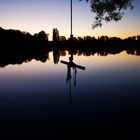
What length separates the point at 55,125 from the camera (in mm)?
10234

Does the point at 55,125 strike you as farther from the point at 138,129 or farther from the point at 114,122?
the point at 138,129

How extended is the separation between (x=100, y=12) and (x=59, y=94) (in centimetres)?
502

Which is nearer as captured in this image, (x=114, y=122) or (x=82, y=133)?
(x=82, y=133)

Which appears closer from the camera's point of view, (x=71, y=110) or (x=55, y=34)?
(x=71, y=110)

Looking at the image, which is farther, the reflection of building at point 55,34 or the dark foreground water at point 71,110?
the reflection of building at point 55,34

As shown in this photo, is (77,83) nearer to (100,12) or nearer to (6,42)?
(100,12)

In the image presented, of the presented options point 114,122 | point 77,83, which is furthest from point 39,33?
point 114,122

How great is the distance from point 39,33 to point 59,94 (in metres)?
154

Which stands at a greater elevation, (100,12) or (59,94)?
(100,12)

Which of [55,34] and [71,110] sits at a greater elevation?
[71,110]

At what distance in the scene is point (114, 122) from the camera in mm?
10500

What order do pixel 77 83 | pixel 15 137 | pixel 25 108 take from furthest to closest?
pixel 77 83 < pixel 25 108 < pixel 15 137

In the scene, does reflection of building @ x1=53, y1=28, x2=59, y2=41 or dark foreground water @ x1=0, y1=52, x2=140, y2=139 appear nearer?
dark foreground water @ x1=0, y1=52, x2=140, y2=139

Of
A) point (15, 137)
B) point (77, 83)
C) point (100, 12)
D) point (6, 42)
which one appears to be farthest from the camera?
point (6, 42)
